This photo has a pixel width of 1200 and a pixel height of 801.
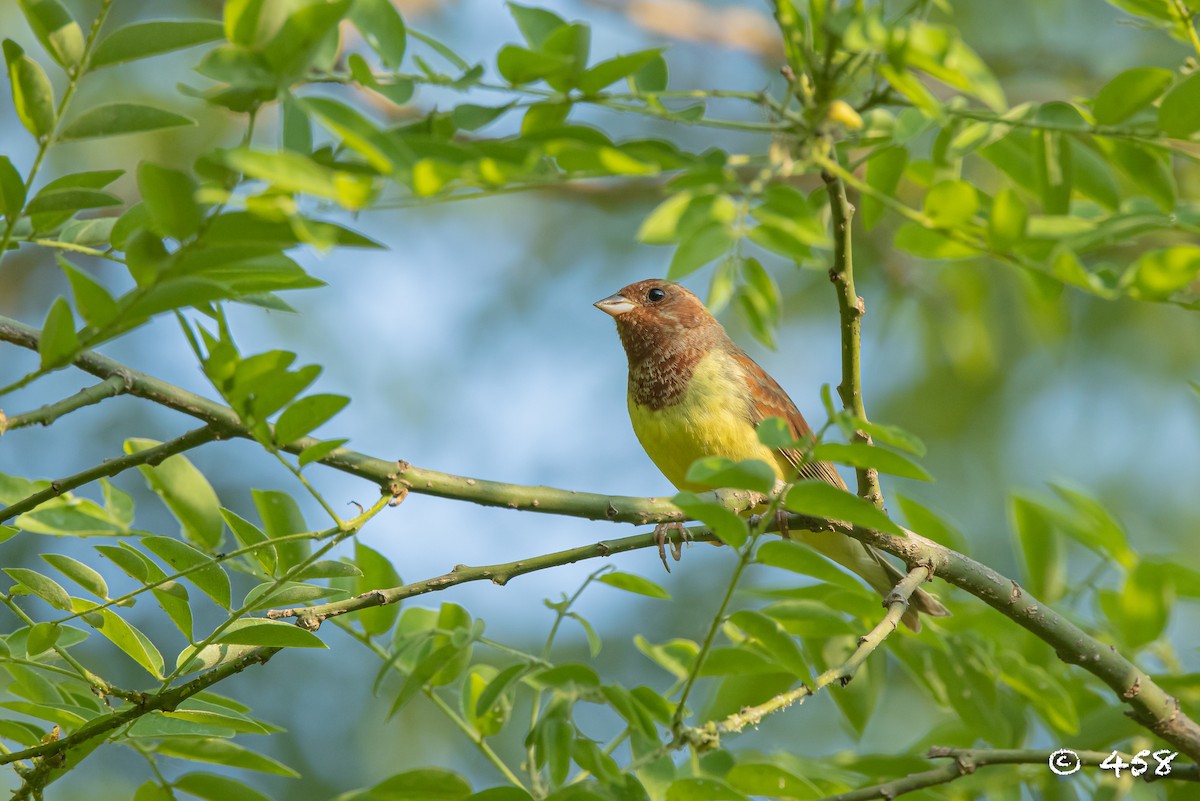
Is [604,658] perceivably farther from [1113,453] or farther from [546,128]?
[546,128]

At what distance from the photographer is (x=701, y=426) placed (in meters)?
4.82

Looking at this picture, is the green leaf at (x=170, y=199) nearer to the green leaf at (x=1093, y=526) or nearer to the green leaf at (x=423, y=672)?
the green leaf at (x=423, y=672)

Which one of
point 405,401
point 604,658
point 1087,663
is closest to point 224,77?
point 1087,663

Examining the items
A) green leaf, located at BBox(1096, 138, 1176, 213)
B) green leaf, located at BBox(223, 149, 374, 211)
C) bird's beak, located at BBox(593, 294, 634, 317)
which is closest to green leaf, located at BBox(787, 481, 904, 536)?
green leaf, located at BBox(223, 149, 374, 211)

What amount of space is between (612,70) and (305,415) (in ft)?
2.64

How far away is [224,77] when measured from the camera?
1.77m

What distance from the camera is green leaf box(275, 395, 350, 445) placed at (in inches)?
84.8

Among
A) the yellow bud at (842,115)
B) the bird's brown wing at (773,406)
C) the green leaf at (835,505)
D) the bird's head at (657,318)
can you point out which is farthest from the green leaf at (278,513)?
the bird's head at (657,318)

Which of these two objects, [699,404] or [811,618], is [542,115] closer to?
[811,618]

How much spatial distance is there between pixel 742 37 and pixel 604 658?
4.33m

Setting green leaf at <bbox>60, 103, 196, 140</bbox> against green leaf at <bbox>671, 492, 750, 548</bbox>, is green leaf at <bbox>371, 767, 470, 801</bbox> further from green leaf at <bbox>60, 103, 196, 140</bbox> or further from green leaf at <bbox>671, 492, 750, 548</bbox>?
green leaf at <bbox>60, 103, 196, 140</bbox>

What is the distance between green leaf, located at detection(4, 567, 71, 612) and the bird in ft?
8.52

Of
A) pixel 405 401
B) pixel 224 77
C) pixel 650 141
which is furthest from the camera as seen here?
pixel 405 401

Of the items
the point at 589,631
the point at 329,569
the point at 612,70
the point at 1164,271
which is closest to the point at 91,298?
the point at 329,569
